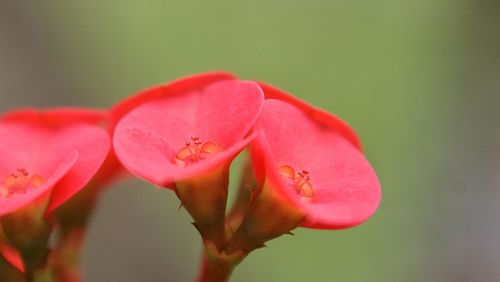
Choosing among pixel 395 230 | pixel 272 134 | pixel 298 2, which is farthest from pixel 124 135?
pixel 298 2

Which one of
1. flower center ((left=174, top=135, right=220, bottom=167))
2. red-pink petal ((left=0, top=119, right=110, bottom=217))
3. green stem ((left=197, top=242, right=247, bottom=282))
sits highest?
flower center ((left=174, top=135, right=220, bottom=167))

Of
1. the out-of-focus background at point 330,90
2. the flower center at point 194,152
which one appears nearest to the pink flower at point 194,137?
the flower center at point 194,152

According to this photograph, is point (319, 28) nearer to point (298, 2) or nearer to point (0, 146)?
point (298, 2)

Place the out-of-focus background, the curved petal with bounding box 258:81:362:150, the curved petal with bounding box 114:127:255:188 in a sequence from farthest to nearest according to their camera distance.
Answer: the out-of-focus background, the curved petal with bounding box 258:81:362:150, the curved petal with bounding box 114:127:255:188

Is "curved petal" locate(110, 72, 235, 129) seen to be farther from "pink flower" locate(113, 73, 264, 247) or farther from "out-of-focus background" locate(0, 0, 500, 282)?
"out-of-focus background" locate(0, 0, 500, 282)

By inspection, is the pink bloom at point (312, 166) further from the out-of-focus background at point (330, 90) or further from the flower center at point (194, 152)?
the out-of-focus background at point (330, 90)

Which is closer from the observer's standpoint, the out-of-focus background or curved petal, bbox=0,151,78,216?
curved petal, bbox=0,151,78,216

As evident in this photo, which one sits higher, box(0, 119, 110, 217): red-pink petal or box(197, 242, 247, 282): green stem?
box(0, 119, 110, 217): red-pink petal

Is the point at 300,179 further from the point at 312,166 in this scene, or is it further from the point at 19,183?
the point at 19,183

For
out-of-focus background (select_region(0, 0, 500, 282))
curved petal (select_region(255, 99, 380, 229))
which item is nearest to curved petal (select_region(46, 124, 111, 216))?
curved petal (select_region(255, 99, 380, 229))
